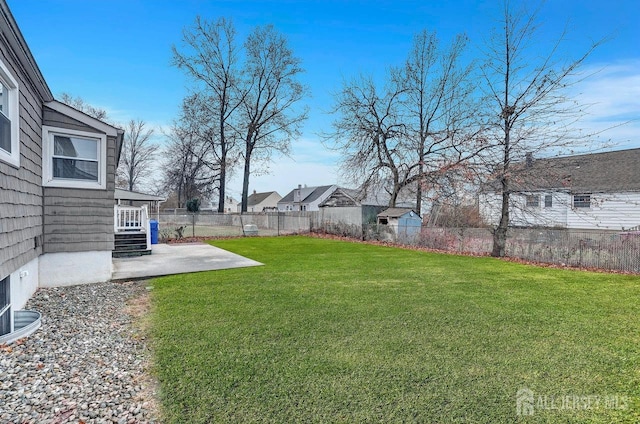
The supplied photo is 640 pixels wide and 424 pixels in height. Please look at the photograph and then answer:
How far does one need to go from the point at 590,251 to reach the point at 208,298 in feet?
31.2

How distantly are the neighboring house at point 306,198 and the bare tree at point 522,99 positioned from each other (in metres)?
30.4

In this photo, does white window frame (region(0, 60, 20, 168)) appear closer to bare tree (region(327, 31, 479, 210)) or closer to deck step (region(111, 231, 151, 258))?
deck step (region(111, 231, 151, 258))

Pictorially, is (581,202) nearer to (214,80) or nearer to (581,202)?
(581,202)

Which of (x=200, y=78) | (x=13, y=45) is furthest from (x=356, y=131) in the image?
(x=13, y=45)

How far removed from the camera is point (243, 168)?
83.5ft

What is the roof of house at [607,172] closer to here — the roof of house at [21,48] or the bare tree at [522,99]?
the bare tree at [522,99]

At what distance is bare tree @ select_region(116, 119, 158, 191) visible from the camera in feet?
120

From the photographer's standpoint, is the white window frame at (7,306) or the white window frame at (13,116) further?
the white window frame at (13,116)

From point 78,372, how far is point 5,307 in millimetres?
1964

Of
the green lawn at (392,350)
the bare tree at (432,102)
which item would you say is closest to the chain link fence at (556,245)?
the green lawn at (392,350)

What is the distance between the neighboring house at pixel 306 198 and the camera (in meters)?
42.6

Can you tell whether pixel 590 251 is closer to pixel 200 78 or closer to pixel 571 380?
pixel 571 380

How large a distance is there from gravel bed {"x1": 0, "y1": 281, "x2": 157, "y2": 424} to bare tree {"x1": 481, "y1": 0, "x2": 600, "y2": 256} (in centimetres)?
1095

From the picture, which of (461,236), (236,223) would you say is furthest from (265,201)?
(461,236)
